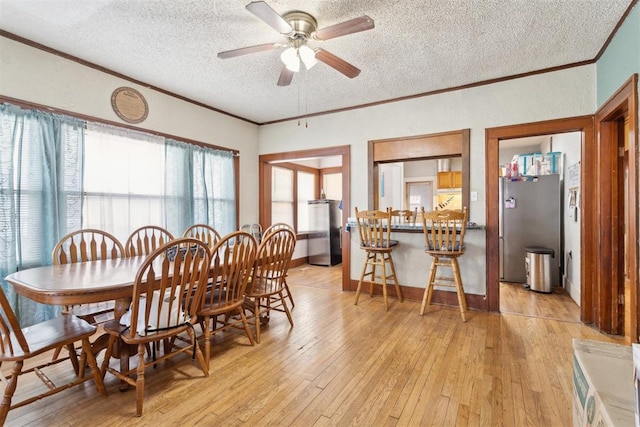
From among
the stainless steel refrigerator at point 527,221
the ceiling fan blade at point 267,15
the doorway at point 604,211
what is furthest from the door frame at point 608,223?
the ceiling fan blade at point 267,15

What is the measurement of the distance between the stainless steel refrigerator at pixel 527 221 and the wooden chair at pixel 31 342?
4918 mm

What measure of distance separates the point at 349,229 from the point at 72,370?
304 cm

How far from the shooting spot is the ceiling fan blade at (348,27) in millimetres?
1812

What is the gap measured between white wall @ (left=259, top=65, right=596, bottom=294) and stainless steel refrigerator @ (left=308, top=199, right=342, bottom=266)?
1792 mm

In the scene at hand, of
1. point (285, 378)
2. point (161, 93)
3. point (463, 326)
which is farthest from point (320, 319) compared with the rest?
point (161, 93)

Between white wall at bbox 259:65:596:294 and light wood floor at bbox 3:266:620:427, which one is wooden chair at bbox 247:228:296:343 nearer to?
light wood floor at bbox 3:266:620:427

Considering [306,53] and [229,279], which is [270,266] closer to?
[229,279]

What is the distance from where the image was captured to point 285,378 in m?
2.00

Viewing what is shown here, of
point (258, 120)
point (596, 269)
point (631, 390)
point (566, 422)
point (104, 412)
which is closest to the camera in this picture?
point (631, 390)

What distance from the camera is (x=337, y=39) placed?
2.53 m

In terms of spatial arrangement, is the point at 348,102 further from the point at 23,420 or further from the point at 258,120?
the point at 23,420

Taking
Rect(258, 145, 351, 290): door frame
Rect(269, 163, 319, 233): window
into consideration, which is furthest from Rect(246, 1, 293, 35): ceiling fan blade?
Rect(269, 163, 319, 233): window

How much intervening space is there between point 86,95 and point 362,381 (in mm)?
3473

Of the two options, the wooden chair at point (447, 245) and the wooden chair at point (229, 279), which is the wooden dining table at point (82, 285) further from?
the wooden chair at point (447, 245)
